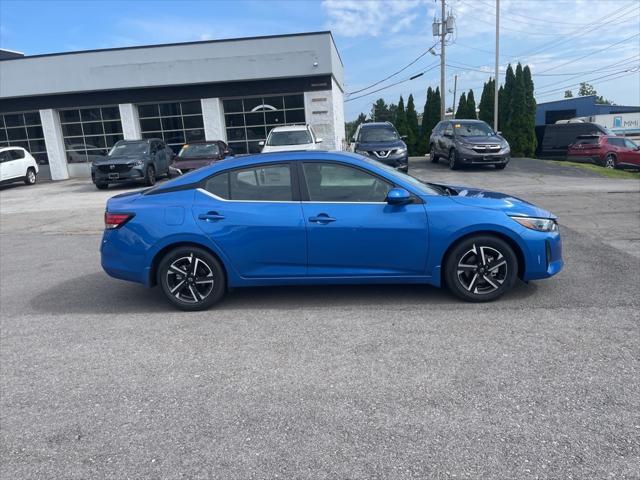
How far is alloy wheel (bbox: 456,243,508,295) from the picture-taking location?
4910 mm

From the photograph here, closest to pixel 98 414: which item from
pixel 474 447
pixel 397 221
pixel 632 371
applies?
pixel 474 447

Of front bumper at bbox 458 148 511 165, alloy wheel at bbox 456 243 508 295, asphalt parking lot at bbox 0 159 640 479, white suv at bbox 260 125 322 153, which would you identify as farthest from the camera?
front bumper at bbox 458 148 511 165

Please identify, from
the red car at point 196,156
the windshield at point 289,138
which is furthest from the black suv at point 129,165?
the windshield at point 289,138

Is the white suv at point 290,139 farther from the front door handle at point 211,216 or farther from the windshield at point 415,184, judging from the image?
the front door handle at point 211,216

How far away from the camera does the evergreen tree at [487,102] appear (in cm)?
3559

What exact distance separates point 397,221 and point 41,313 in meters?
3.89

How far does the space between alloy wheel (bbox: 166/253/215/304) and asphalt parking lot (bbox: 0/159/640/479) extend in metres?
0.25

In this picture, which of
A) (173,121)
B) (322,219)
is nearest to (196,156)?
(173,121)

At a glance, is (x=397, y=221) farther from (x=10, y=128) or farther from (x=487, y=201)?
(x=10, y=128)

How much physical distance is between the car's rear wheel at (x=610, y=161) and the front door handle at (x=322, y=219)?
69.3 ft

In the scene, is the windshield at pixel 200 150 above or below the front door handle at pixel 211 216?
above

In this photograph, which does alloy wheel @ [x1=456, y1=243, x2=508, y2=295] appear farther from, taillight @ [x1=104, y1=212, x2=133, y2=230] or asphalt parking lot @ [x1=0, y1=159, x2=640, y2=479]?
taillight @ [x1=104, y1=212, x2=133, y2=230]

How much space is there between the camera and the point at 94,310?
539 cm

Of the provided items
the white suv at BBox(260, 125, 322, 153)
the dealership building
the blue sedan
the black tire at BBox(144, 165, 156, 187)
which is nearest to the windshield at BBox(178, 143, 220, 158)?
the black tire at BBox(144, 165, 156, 187)
